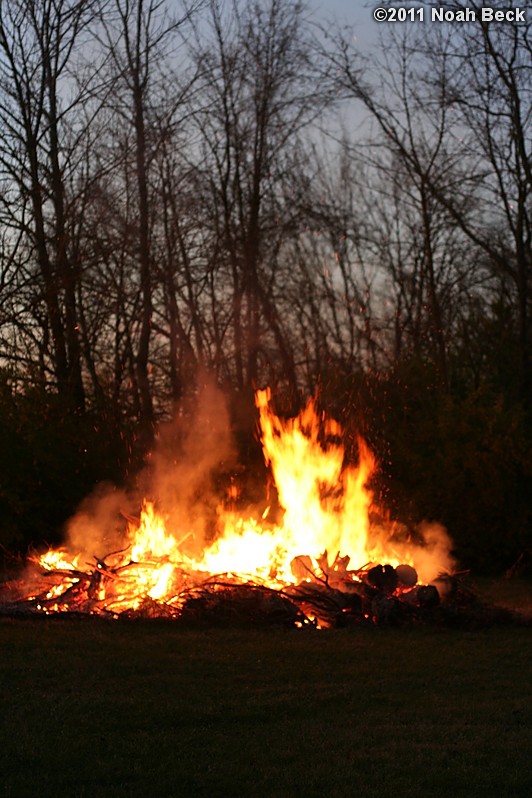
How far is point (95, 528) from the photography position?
13047 mm

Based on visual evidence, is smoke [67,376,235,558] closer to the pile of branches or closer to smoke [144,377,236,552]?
smoke [144,377,236,552]

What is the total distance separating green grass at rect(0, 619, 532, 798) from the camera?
201 inches

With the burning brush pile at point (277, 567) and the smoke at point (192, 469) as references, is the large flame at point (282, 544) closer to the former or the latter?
the burning brush pile at point (277, 567)

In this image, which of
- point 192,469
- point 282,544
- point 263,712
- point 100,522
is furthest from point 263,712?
point 192,469

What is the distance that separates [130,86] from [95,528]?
9.12m

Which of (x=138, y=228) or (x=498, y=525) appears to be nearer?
(x=498, y=525)

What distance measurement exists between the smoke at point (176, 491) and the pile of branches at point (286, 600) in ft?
4.27

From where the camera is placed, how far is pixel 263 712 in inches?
251

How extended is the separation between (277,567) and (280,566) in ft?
0.19

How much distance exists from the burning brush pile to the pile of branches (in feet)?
0.04

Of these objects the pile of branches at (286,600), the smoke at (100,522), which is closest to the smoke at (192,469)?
the smoke at (100,522)

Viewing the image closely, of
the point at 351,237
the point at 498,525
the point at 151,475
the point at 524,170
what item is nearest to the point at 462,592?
the point at 498,525

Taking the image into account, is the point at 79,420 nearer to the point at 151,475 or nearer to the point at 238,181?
the point at 151,475

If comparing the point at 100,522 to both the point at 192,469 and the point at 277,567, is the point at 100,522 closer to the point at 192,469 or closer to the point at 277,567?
the point at 192,469
